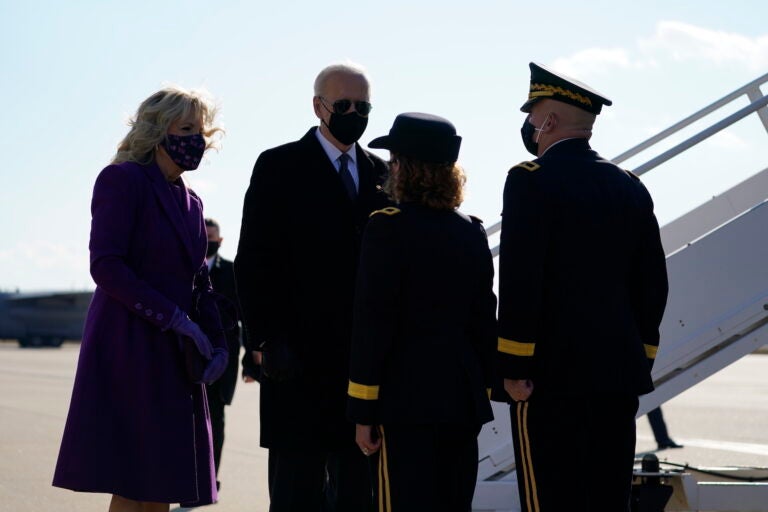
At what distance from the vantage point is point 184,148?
13.4 ft

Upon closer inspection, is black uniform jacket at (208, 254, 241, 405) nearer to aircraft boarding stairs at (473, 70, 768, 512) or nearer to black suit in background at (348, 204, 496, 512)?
aircraft boarding stairs at (473, 70, 768, 512)

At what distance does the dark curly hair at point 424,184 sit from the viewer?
379 centimetres

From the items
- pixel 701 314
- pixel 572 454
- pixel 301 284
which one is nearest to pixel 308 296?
pixel 301 284

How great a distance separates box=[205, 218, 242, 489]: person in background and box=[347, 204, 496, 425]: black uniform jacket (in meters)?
4.14

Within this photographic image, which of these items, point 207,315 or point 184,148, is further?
point 207,315

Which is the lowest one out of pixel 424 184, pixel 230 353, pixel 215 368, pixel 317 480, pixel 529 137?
pixel 317 480

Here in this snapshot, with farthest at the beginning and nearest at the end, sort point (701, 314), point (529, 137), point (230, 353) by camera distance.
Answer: point (230, 353)
point (701, 314)
point (529, 137)

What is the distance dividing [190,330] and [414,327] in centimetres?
83

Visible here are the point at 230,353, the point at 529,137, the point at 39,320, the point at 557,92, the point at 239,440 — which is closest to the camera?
the point at 557,92

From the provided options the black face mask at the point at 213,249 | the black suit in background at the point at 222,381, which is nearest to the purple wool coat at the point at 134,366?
the black suit in background at the point at 222,381

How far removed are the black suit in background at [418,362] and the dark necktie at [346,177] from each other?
Answer: 0.74m

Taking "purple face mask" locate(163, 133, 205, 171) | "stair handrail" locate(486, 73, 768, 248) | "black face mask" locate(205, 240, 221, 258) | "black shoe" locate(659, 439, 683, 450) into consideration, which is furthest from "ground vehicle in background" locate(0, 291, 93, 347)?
"purple face mask" locate(163, 133, 205, 171)

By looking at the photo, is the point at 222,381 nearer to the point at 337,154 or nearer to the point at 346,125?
the point at 337,154

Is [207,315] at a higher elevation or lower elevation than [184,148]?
lower
